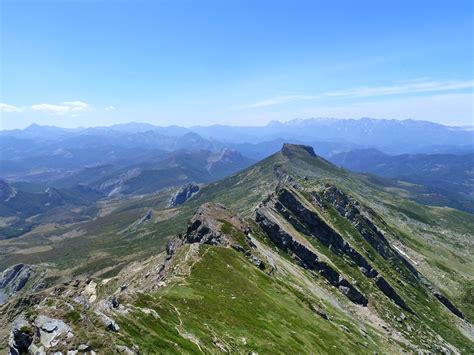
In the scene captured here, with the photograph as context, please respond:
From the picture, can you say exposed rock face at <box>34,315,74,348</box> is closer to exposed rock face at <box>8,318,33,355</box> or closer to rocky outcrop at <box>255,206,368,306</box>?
exposed rock face at <box>8,318,33,355</box>

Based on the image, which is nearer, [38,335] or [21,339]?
[38,335]

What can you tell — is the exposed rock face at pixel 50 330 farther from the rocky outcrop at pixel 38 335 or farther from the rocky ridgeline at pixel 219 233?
the rocky ridgeline at pixel 219 233

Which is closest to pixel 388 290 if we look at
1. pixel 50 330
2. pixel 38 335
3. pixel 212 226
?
pixel 212 226

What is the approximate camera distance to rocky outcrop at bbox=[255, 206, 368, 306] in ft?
539

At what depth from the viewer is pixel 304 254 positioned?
576 feet

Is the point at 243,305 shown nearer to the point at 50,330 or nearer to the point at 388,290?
the point at 50,330

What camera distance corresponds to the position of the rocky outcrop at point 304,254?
164 m

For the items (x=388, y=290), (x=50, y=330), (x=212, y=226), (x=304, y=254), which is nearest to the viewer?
(x=50, y=330)

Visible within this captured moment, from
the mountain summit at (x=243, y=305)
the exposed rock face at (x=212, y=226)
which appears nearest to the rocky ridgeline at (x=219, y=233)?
the exposed rock face at (x=212, y=226)

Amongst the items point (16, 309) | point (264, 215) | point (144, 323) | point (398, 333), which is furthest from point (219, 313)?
point (16, 309)

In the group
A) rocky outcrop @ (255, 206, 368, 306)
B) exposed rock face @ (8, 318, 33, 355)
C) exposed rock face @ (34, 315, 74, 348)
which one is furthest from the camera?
rocky outcrop @ (255, 206, 368, 306)

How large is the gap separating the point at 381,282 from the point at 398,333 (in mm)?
39402

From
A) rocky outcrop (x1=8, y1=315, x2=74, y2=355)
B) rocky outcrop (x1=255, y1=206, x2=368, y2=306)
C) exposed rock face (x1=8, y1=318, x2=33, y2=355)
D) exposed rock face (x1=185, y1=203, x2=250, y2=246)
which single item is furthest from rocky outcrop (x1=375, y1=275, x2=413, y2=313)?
exposed rock face (x1=8, y1=318, x2=33, y2=355)

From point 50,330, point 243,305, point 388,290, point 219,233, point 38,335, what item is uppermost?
point 50,330
